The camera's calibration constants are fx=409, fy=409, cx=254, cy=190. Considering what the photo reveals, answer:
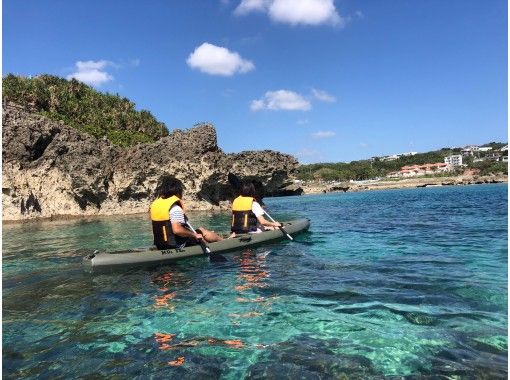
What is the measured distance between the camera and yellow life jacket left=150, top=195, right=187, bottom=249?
9.27 meters

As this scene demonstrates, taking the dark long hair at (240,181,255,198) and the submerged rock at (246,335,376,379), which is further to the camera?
the dark long hair at (240,181,255,198)

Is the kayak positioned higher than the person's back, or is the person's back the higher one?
the person's back

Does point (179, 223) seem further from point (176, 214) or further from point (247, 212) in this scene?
point (247, 212)

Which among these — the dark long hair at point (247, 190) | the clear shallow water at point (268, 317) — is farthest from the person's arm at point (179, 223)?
the dark long hair at point (247, 190)

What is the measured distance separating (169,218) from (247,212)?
2868mm

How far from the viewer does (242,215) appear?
11.7 m

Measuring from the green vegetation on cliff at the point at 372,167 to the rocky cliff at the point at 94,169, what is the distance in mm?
96656

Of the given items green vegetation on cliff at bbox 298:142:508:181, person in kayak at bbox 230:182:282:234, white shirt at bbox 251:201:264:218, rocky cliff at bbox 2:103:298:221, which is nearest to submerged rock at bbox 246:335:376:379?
person in kayak at bbox 230:182:282:234

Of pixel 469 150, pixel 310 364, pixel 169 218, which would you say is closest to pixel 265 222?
pixel 169 218

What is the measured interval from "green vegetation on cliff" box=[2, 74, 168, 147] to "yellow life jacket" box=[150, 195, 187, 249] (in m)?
30.7

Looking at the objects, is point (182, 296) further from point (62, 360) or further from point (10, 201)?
point (10, 201)

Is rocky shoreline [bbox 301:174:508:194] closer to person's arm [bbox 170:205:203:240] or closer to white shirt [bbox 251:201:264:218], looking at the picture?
white shirt [bbox 251:201:264:218]

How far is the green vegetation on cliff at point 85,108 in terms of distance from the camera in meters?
37.6

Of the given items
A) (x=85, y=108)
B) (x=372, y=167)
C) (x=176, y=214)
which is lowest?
(x=176, y=214)
